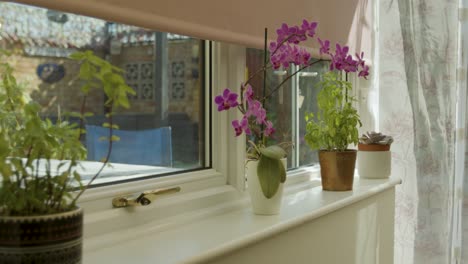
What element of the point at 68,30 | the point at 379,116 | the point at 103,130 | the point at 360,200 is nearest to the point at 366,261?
the point at 360,200

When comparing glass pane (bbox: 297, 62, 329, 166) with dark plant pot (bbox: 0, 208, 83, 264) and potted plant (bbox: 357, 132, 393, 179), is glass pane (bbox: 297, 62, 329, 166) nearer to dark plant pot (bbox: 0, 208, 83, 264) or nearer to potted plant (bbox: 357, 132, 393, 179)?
potted plant (bbox: 357, 132, 393, 179)

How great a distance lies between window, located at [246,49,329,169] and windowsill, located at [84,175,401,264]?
1.36 ft

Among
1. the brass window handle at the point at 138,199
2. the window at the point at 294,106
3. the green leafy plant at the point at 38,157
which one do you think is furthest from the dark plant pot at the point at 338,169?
the green leafy plant at the point at 38,157

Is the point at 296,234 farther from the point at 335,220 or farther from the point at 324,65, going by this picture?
the point at 324,65

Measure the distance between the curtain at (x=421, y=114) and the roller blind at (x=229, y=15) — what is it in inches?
10.1

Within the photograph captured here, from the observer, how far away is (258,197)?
172 centimetres

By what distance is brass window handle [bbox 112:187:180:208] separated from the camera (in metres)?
1.49

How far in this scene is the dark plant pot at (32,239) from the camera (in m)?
0.90

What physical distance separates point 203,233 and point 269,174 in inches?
10.9

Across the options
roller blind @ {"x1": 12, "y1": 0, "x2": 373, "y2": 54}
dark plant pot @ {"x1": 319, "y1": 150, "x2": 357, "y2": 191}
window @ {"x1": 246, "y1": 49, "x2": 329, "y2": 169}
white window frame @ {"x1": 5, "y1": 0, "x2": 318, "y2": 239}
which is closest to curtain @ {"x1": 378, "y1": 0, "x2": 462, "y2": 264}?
roller blind @ {"x1": 12, "y1": 0, "x2": 373, "y2": 54}

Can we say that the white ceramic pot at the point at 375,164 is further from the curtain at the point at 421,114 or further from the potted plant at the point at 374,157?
the curtain at the point at 421,114

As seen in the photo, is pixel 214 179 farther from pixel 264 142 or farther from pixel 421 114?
pixel 421 114

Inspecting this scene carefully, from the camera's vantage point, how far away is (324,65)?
274cm

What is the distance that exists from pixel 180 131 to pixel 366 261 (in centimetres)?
97
